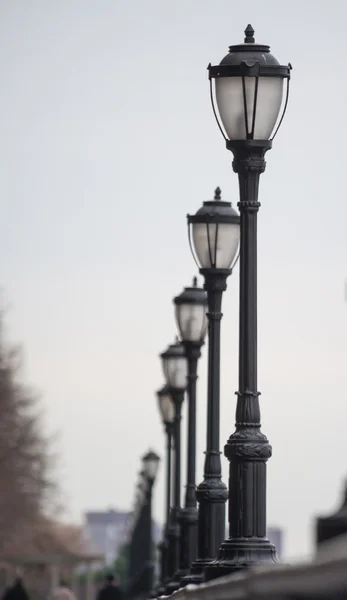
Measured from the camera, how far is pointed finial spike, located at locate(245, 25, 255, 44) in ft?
48.3

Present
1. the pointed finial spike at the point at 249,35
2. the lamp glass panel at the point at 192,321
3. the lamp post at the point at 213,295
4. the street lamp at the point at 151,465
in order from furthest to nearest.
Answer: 1. the street lamp at the point at 151,465
2. the lamp glass panel at the point at 192,321
3. the lamp post at the point at 213,295
4. the pointed finial spike at the point at 249,35

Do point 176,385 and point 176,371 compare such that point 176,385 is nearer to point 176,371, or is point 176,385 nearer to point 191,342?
point 176,371

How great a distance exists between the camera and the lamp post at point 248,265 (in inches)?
517

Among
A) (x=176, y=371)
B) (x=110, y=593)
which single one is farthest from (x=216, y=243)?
(x=110, y=593)

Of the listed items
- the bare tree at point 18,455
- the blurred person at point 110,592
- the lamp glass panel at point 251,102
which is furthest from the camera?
the bare tree at point 18,455

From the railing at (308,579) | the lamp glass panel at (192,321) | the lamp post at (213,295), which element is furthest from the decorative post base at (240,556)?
the lamp glass panel at (192,321)

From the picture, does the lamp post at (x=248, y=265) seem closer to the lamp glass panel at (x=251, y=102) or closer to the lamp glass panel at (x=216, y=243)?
the lamp glass panel at (x=251, y=102)

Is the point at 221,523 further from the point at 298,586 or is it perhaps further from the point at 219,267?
the point at 298,586

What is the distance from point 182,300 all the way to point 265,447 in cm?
1082

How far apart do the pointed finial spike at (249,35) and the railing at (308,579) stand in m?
8.97

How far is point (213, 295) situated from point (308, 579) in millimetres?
12930

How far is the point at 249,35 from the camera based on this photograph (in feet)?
49.0

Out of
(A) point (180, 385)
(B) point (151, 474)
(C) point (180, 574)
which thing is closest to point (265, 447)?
(C) point (180, 574)

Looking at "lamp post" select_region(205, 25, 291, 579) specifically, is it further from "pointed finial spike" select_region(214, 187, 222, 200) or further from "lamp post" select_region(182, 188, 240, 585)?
"pointed finial spike" select_region(214, 187, 222, 200)
